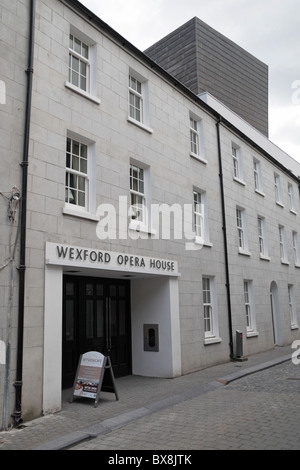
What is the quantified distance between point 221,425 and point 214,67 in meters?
31.8

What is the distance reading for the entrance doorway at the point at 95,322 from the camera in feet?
33.0

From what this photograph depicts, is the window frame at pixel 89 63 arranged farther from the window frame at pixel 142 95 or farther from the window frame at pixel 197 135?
the window frame at pixel 197 135

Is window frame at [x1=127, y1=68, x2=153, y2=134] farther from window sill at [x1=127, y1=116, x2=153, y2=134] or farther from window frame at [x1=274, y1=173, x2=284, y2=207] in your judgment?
window frame at [x1=274, y1=173, x2=284, y2=207]

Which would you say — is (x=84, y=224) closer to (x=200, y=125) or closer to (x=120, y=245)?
(x=120, y=245)

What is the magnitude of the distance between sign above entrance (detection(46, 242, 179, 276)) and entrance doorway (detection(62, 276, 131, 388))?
1380mm

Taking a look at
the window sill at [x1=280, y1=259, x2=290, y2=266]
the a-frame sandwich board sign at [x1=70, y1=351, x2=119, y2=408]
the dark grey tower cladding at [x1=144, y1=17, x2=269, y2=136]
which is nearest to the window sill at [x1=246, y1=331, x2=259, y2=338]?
the window sill at [x1=280, y1=259, x2=290, y2=266]

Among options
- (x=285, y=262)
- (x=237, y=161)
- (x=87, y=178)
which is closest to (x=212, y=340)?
(x=87, y=178)

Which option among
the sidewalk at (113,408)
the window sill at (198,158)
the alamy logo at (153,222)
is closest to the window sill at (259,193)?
the window sill at (198,158)

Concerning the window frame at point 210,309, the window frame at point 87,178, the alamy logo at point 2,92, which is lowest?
the window frame at point 210,309

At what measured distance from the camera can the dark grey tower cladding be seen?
31500 millimetres

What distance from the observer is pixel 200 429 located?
6504mm

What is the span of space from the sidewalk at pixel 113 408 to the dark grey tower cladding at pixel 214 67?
23413mm

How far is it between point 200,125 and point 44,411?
11183 millimetres
